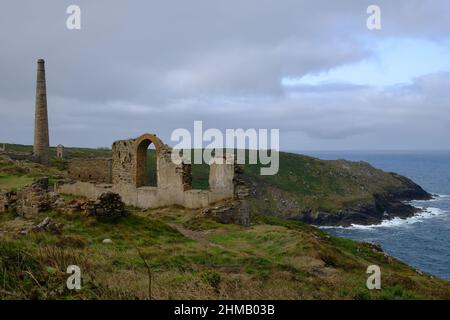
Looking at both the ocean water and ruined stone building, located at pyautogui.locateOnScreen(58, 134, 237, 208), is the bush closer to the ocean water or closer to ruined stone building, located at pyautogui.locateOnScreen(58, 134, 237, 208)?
ruined stone building, located at pyautogui.locateOnScreen(58, 134, 237, 208)

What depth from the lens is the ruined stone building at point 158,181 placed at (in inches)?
887

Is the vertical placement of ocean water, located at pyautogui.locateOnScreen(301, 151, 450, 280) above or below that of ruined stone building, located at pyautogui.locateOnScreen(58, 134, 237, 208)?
below

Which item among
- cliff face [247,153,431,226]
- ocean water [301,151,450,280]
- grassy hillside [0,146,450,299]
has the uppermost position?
grassy hillside [0,146,450,299]

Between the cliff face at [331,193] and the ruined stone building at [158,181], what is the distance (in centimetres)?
5613

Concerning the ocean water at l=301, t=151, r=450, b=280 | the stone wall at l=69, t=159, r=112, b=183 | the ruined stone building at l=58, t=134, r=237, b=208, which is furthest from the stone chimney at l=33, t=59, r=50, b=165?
the ocean water at l=301, t=151, r=450, b=280

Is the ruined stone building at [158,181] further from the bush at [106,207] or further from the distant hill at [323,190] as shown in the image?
the distant hill at [323,190]

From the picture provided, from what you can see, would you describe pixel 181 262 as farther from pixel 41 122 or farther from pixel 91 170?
pixel 41 122

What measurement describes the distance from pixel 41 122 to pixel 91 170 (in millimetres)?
23733

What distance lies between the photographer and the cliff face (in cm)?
8231

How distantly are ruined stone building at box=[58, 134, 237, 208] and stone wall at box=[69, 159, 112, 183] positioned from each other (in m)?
0.37

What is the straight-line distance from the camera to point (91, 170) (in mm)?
30250

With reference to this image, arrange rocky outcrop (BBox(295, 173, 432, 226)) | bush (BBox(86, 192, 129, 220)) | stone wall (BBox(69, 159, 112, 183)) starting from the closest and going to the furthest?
bush (BBox(86, 192, 129, 220)) < stone wall (BBox(69, 159, 112, 183)) < rocky outcrop (BBox(295, 173, 432, 226))

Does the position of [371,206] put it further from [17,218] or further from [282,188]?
[17,218]
